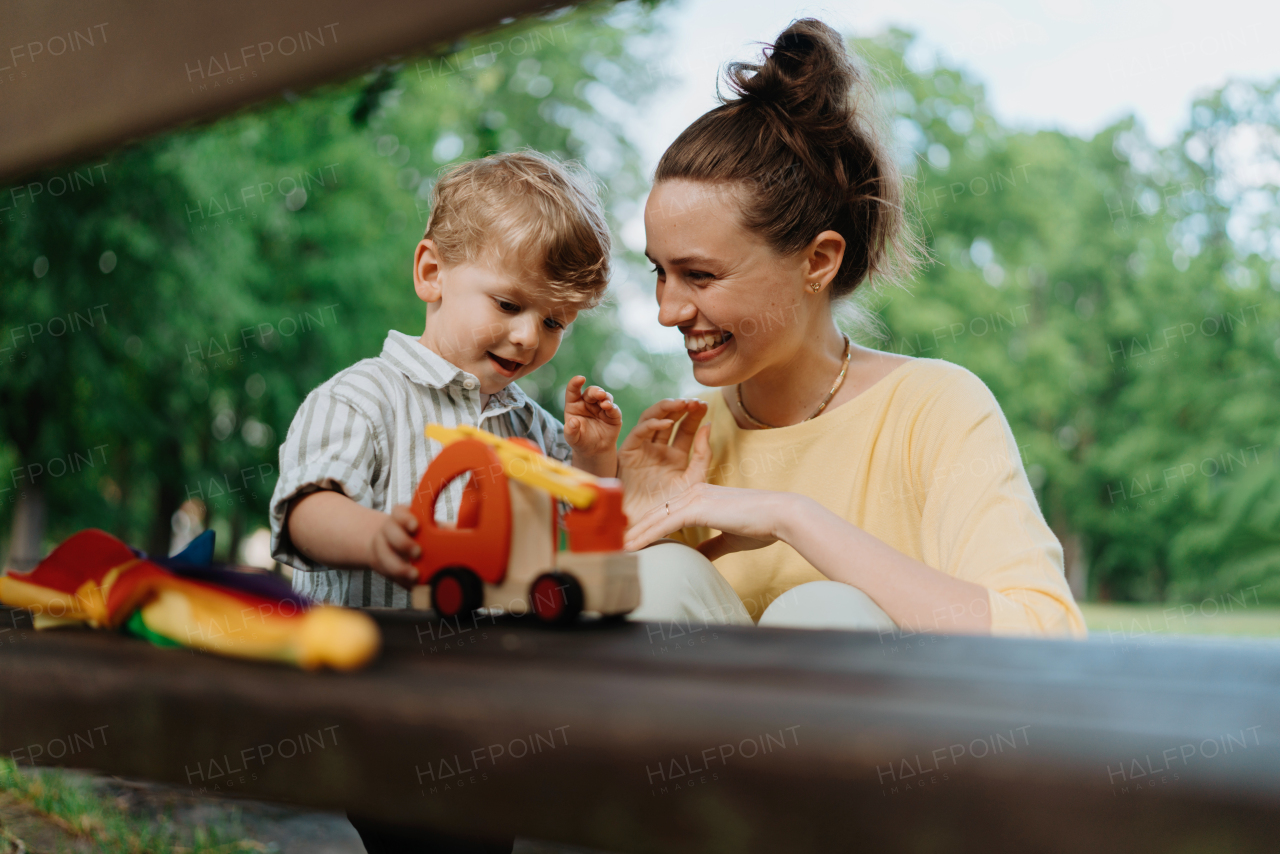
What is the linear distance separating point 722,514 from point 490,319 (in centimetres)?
50

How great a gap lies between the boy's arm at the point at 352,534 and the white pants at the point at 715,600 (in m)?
0.28

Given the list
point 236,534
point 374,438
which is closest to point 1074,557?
point 236,534

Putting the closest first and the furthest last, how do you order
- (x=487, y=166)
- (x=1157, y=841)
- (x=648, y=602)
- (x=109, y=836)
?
(x=1157, y=841) → (x=648, y=602) → (x=487, y=166) → (x=109, y=836)

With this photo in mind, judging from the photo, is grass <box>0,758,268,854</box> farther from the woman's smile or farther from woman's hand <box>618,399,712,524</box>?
the woman's smile

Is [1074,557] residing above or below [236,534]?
below

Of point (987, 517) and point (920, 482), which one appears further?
point (920, 482)

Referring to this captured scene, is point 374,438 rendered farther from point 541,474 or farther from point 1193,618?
Result: point 1193,618

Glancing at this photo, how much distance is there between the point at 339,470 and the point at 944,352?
42.4 ft

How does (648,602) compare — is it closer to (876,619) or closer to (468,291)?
(876,619)

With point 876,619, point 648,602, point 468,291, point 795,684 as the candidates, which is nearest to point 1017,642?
point 795,684

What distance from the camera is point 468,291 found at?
1551 millimetres

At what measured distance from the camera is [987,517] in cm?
138

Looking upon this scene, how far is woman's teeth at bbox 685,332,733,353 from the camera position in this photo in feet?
5.15

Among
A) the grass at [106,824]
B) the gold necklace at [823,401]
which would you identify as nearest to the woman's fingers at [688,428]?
the gold necklace at [823,401]
